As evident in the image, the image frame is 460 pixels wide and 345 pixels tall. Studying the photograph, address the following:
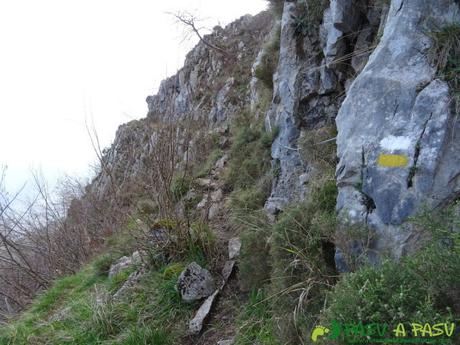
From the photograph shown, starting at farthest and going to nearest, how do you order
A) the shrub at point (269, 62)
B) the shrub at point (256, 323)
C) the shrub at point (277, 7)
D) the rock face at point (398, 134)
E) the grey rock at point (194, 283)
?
the shrub at point (277, 7)
the shrub at point (269, 62)
the grey rock at point (194, 283)
the shrub at point (256, 323)
the rock face at point (398, 134)

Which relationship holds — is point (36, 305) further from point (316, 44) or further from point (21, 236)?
point (316, 44)

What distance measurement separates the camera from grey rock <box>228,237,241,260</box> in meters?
4.07

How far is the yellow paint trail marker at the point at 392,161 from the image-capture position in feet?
8.55

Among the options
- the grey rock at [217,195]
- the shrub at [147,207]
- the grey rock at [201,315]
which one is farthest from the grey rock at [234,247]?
the grey rock at [217,195]

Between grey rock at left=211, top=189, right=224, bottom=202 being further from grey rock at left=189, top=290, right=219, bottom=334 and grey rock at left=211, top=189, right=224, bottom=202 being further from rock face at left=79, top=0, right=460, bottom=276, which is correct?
grey rock at left=189, top=290, right=219, bottom=334

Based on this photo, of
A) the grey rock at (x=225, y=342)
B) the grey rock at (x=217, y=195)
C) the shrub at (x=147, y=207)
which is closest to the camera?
the grey rock at (x=225, y=342)

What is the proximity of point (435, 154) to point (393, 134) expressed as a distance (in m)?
0.36

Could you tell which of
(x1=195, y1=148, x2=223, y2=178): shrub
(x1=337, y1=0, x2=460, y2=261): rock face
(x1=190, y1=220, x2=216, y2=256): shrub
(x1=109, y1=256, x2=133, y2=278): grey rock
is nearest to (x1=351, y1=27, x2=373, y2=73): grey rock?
(x1=337, y1=0, x2=460, y2=261): rock face

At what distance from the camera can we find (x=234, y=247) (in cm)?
416

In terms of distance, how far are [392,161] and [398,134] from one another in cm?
24

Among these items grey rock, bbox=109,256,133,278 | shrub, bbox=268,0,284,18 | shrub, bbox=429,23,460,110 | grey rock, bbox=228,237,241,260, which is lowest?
grey rock, bbox=228,237,241,260

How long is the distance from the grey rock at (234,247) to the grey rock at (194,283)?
38cm

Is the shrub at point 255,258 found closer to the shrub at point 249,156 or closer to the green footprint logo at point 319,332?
the green footprint logo at point 319,332

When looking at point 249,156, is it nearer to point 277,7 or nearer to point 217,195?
point 217,195
